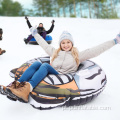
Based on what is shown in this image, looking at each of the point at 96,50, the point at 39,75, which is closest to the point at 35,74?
the point at 39,75

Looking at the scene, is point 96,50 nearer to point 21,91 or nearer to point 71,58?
point 71,58

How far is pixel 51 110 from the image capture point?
2154mm

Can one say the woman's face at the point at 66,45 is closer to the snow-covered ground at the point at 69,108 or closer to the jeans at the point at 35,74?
the jeans at the point at 35,74

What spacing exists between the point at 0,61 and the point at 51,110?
260cm

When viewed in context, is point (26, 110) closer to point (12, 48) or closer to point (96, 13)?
point (12, 48)

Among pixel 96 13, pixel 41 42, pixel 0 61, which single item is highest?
pixel 96 13

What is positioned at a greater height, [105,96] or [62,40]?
[62,40]

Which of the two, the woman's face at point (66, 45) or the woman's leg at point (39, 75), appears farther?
the woman's face at point (66, 45)

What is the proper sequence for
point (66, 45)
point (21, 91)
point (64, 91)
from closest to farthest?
1. point (21, 91)
2. point (64, 91)
3. point (66, 45)

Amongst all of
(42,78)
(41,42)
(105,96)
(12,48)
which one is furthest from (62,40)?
(12,48)

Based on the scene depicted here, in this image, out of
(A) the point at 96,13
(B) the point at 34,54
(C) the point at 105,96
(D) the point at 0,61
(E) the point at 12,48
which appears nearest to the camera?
(C) the point at 105,96

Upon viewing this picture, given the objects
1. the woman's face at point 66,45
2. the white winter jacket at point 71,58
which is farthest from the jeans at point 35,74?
the woman's face at point 66,45

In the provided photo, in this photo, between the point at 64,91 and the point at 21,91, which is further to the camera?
the point at 64,91

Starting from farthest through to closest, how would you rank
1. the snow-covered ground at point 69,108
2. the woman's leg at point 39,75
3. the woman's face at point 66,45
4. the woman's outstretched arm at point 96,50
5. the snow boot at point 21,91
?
1. the woman's face at point 66,45
2. the woman's outstretched arm at point 96,50
3. the woman's leg at point 39,75
4. the snow-covered ground at point 69,108
5. the snow boot at point 21,91
